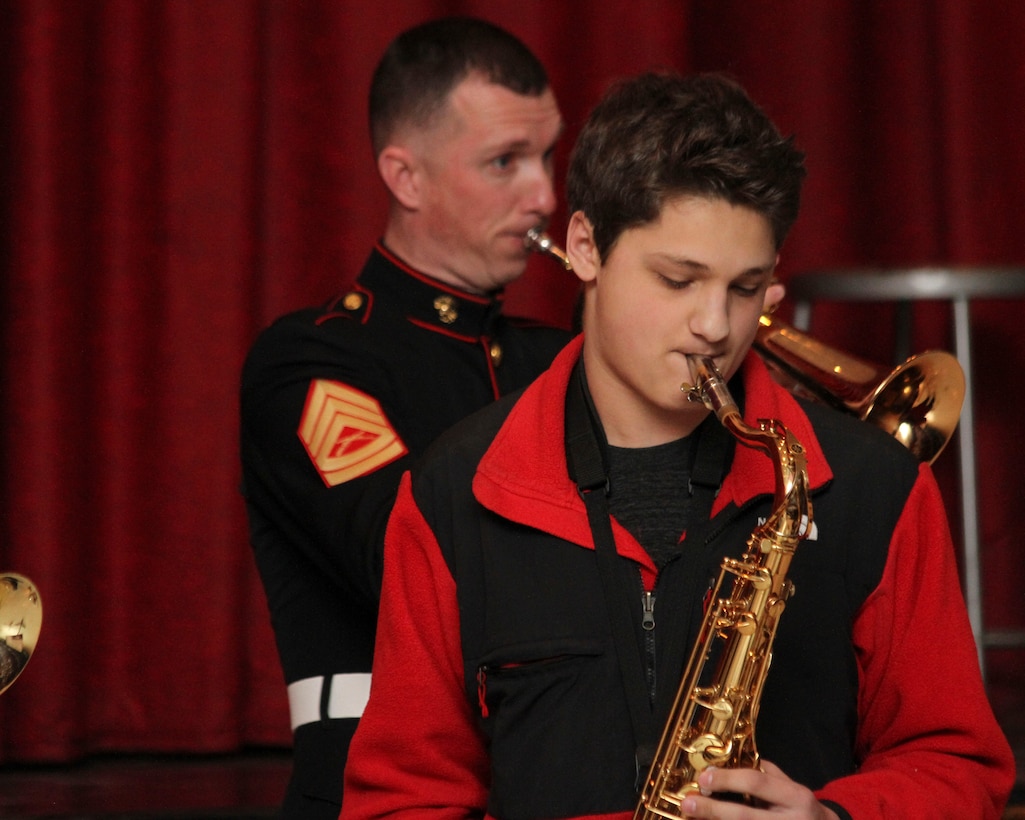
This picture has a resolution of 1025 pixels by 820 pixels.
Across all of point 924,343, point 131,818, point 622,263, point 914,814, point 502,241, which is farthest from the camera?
point 924,343

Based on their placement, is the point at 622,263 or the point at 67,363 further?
the point at 67,363

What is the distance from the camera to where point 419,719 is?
4.02 feet

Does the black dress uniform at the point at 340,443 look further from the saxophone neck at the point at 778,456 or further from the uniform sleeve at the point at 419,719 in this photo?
the saxophone neck at the point at 778,456

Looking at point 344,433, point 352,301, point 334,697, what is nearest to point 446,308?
point 352,301

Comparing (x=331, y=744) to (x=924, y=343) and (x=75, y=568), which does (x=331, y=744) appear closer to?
(x=75, y=568)

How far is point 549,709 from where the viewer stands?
46.7 inches

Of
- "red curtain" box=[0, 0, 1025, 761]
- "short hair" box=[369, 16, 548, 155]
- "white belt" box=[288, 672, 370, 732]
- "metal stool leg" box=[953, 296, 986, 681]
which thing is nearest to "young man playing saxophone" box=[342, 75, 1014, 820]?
"white belt" box=[288, 672, 370, 732]

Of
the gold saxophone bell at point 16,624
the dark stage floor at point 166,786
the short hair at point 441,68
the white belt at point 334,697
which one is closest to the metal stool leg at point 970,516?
the dark stage floor at point 166,786

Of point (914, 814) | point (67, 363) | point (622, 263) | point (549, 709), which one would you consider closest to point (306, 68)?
point (67, 363)

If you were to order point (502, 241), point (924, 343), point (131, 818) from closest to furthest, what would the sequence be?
point (502, 241), point (131, 818), point (924, 343)

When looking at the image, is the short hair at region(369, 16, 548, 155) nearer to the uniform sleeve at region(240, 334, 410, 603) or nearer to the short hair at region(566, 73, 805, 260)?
the uniform sleeve at region(240, 334, 410, 603)

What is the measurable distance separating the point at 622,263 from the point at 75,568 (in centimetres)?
184

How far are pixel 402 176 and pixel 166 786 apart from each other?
131 cm

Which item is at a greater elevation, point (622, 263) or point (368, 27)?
point (368, 27)
